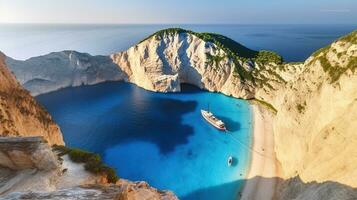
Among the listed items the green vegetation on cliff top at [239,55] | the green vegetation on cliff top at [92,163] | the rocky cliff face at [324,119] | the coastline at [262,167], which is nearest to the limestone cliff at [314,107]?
the rocky cliff face at [324,119]

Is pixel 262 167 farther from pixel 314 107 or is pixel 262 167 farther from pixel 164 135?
pixel 164 135

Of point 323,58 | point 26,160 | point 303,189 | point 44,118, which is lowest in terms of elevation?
point 303,189

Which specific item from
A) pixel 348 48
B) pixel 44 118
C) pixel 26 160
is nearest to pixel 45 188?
pixel 26 160

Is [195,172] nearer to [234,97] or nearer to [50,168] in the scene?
[50,168]

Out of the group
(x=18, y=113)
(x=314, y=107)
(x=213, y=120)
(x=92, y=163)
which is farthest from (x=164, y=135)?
(x=92, y=163)

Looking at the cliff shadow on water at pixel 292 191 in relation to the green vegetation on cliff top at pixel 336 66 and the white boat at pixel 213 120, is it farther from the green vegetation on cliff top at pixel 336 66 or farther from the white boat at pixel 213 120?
the white boat at pixel 213 120

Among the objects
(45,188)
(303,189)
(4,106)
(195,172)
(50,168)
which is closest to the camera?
(45,188)

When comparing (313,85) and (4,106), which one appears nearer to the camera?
(4,106)
